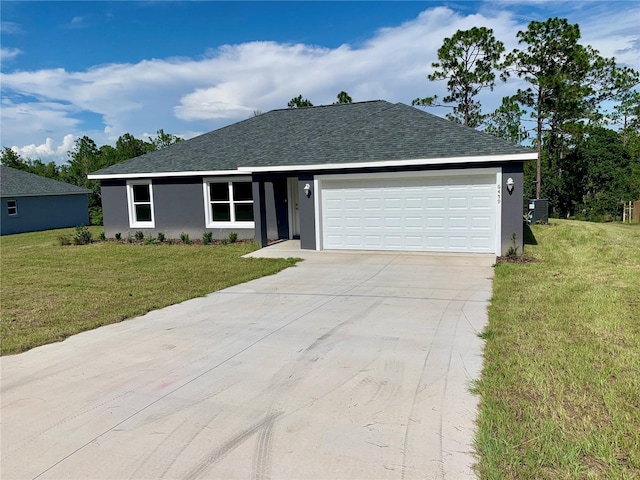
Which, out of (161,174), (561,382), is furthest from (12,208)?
(561,382)

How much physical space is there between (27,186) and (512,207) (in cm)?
2730

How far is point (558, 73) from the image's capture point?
25.7m

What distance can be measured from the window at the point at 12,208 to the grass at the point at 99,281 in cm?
1062

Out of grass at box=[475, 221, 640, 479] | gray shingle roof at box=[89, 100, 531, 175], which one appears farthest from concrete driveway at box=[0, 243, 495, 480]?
gray shingle roof at box=[89, 100, 531, 175]

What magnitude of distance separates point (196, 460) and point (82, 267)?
10189mm

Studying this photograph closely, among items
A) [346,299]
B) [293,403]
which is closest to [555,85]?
[346,299]

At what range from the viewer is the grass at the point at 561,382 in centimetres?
288

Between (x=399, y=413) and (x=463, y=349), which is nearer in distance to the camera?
(x=399, y=413)

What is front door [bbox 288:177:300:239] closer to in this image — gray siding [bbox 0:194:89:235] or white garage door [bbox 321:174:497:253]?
white garage door [bbox 321:174:497:253]

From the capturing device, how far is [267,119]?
61.9ft

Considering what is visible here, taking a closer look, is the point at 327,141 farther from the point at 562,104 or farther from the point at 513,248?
the point at 562,104

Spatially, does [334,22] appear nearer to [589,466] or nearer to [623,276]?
[623,276]

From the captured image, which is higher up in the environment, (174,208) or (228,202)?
(228,202)

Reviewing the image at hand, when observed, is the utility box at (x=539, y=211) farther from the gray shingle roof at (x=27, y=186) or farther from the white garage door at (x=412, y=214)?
the gray shingle roof at (x=27, y=186)
